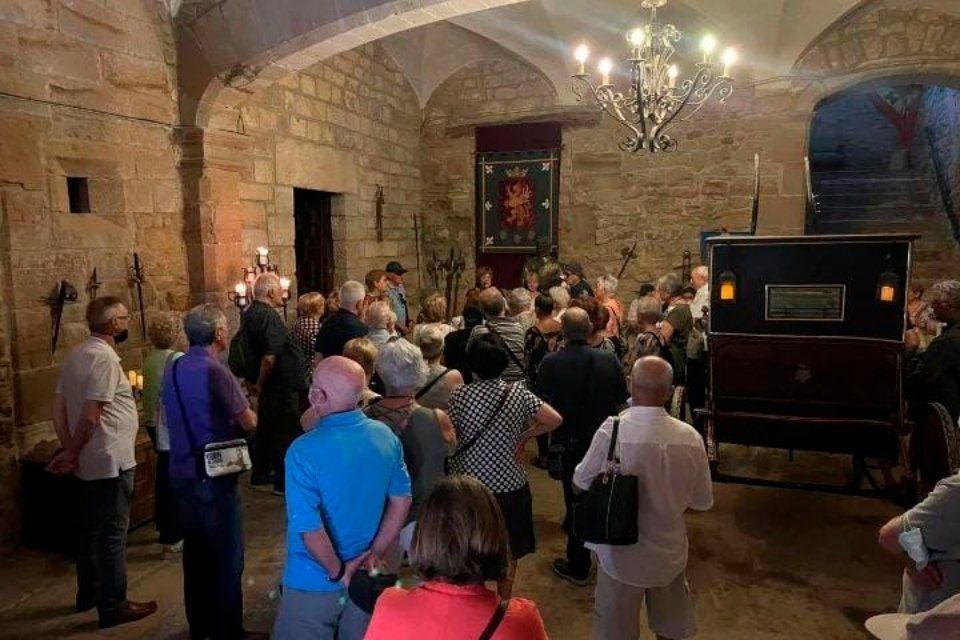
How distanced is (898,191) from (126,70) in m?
9.88

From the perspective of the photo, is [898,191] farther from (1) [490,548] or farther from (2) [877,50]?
(1) [490,548]

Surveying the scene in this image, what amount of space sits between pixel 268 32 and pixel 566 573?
3.99m

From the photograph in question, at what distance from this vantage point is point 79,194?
4.09m

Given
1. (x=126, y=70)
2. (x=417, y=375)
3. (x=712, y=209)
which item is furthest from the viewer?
(x=712, y=209)

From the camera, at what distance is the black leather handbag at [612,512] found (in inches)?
82.3

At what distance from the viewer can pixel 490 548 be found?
1.20 metres

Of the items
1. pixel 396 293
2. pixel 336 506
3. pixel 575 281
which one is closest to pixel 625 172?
pixel 575 281

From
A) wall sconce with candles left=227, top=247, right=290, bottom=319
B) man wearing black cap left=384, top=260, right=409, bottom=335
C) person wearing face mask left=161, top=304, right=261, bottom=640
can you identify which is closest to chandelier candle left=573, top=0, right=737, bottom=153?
man wearing black cap left=384, top=260, right=409, bottom=335

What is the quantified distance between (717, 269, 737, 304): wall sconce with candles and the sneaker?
1604 millimetres

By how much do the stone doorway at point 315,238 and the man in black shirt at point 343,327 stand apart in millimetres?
3103

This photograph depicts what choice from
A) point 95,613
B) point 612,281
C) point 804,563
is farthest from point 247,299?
point 804,563

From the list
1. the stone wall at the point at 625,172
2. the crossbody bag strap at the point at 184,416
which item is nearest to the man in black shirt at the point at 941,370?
the crossbody bag strap at the point at 184,416

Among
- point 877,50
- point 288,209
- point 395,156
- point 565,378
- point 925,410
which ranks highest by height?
point 877,50

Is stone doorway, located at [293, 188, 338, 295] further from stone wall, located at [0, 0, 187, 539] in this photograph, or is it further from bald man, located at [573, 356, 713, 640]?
bald man, located at [573, 356, 713, 640]
